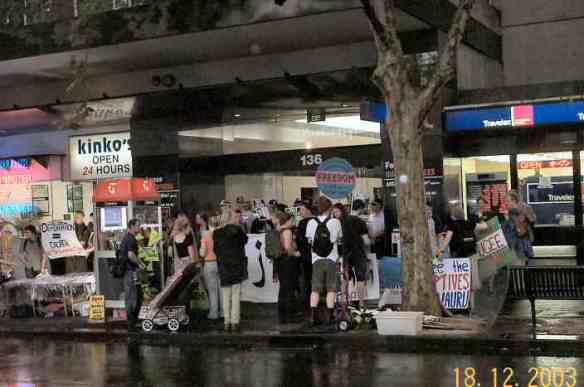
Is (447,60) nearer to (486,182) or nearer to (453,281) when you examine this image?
(453,281)

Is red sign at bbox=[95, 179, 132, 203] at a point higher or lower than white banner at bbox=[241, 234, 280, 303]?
higher

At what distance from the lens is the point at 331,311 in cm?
1530

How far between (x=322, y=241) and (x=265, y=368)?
2.81m

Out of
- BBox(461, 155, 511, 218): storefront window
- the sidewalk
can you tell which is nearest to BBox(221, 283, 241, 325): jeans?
the sidewalk

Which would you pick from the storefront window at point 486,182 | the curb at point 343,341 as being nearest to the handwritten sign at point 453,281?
the curb at point 343,341

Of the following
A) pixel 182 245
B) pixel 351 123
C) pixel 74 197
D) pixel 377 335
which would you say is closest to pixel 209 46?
pixel 351 123

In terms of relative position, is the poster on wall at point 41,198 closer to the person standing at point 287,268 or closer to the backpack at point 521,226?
the person standing at point 287,268

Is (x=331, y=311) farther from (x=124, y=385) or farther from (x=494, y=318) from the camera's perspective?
(x=124, y=385)

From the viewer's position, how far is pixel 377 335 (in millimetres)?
13836

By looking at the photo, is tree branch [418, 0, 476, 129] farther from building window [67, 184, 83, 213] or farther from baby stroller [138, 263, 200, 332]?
building window [67, 184, 83, 213]

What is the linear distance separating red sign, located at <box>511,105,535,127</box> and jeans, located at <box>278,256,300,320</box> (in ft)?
20.2

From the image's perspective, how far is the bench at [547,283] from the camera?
13.3 m

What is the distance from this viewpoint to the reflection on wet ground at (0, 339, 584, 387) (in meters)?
11.0

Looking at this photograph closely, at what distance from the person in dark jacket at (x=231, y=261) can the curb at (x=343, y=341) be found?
72cm
